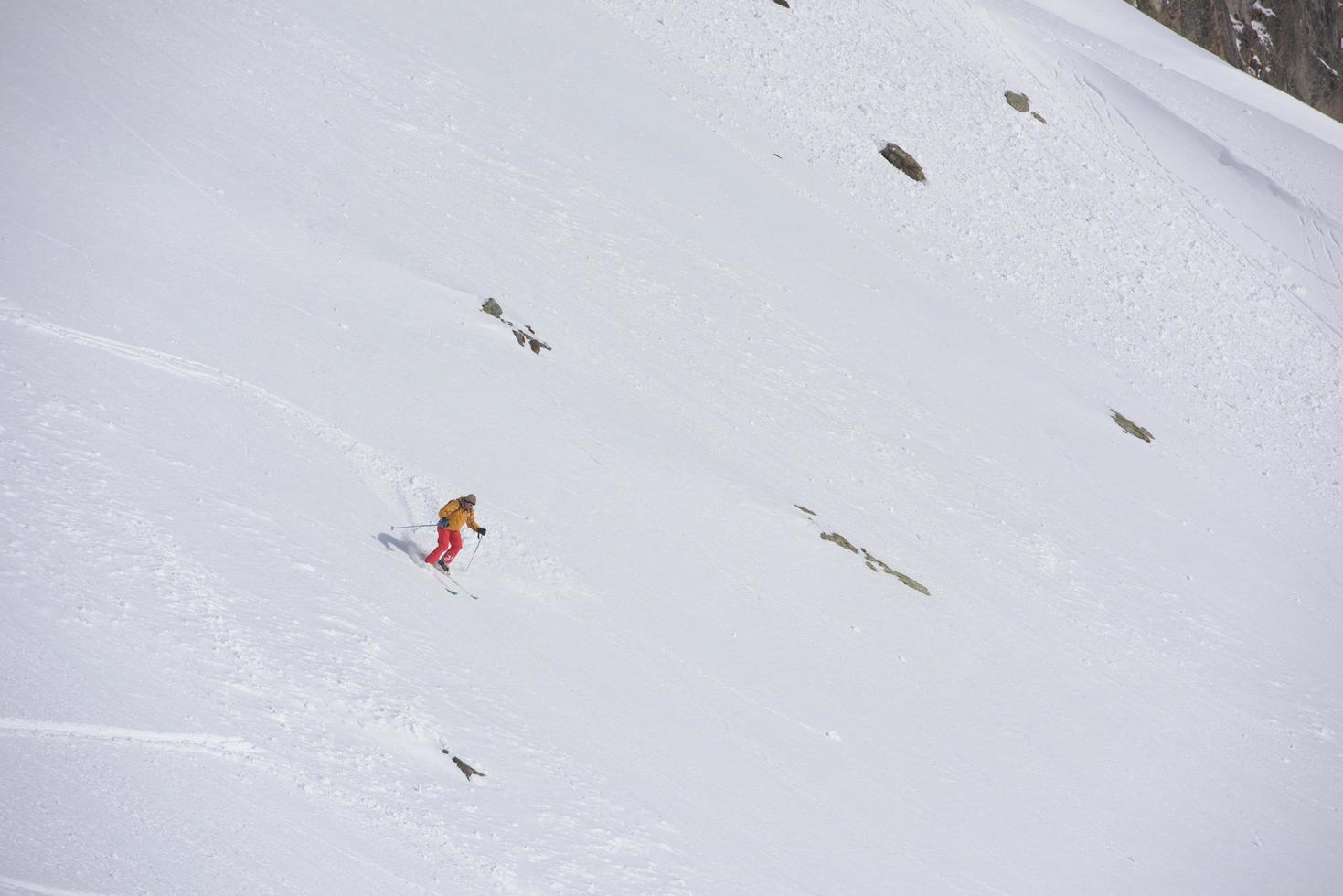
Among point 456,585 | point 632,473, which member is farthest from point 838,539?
point 456,585

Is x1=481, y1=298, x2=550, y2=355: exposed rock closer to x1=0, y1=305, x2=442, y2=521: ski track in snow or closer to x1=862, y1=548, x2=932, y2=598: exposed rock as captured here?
x1=0, y1=305, x2=442, y2=521: ski track in snow

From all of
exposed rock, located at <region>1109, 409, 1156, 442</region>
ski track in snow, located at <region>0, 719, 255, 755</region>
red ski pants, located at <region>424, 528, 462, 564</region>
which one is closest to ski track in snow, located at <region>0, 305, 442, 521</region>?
red ski pants, located at <region>424, 528, 462, 564</region>

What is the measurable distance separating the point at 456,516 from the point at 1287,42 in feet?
239

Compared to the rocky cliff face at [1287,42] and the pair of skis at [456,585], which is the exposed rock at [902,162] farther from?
the rocky cliff face at [1287,42]

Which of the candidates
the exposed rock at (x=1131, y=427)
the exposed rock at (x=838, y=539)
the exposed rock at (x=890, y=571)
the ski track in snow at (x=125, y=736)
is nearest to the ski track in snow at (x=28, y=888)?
the ski track in snow at (x=125, y=736)

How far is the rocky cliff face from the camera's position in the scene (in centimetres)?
6769

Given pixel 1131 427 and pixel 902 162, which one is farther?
pixel 902 162

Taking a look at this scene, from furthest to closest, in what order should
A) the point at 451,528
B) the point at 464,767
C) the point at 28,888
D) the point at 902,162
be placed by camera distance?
the point at 902,162, the point at 451,528, the point at 464,767, the point at 28,888

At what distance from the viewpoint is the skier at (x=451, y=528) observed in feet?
41.3

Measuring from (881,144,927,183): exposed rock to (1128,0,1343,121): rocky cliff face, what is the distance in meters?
43.7

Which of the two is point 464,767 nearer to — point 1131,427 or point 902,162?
point 1131,427

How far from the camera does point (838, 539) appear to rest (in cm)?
1764

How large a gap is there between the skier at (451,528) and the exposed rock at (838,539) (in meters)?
6.21

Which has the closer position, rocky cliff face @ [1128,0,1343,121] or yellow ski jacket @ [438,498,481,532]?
yellow ski jacket @ [438,498,481,532]
